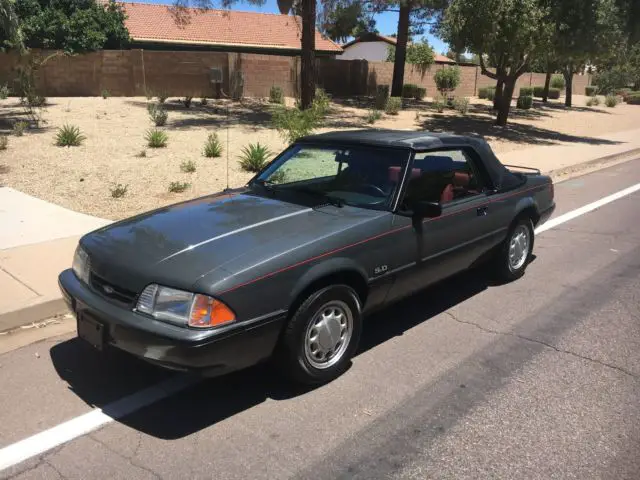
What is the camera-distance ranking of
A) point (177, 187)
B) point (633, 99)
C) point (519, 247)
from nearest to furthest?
point (519, 247)
point (177, 187)
point (633, 99)

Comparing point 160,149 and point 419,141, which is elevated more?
point 419,141

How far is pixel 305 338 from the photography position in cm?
355

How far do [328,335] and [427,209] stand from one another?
1.17 m

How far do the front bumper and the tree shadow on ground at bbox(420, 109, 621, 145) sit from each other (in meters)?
16.1

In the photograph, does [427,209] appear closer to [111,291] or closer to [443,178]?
[443,178]

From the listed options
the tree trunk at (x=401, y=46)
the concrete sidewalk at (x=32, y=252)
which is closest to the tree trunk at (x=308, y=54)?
the tree trunk at (x=401, y=46)

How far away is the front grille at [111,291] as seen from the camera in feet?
11.0

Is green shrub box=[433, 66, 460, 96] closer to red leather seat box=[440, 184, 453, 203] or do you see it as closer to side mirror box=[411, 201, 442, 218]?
red leather seat box=[440, 184, 453, 203]

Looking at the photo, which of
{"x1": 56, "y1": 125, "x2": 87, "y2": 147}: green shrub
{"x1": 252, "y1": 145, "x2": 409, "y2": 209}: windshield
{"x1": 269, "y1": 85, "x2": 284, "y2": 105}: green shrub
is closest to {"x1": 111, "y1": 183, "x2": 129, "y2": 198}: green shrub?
{"x1": 56, "y1": 125, "x2": 87, "y2": 147}: green shrub

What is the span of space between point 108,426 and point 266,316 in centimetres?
112

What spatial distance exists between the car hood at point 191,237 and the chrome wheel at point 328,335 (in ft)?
1.72

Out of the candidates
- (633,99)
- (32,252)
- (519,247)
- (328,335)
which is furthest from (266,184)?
(633,99)

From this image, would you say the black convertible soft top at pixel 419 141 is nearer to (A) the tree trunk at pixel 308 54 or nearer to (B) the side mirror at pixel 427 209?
(B) the side mirror at pixel 427 209

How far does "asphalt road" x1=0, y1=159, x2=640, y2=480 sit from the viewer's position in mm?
2988
